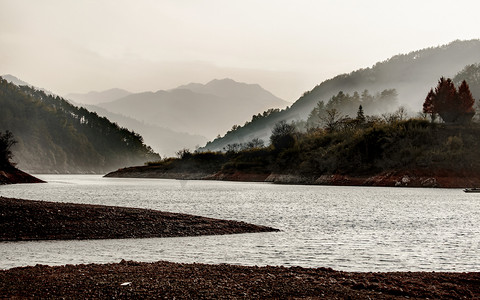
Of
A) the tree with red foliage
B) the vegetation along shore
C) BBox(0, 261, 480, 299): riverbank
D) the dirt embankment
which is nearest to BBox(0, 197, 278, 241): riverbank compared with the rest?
BBox(0, 261, 480, 299): riverbank

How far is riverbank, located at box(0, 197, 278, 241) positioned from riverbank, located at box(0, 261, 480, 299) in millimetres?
11808

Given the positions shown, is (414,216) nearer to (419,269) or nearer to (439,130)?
(419,269)

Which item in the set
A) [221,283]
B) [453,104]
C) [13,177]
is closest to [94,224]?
[221,283]

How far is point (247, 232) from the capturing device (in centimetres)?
3488

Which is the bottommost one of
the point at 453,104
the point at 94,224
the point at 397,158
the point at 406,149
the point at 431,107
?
the point at 94,224

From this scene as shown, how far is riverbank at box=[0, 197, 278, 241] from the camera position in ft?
99.9

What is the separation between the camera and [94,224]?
1287 inches

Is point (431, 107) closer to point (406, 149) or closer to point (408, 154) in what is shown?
point (406, 149)

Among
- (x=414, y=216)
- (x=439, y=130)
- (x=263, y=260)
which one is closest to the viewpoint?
(x=263, y=260)

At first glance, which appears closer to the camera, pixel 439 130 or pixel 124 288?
pixel 124 288

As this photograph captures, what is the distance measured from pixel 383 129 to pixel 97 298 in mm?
163675

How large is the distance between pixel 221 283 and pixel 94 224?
18883 millimetres

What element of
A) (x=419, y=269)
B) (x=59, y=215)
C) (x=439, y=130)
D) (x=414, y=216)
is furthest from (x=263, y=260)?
(x=439, y=130)

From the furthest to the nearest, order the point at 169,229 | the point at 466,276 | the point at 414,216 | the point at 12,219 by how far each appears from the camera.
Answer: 1. the point at 414,216
2. the point at 169,229
3. the point at 12,219
4. the point at 466,276
